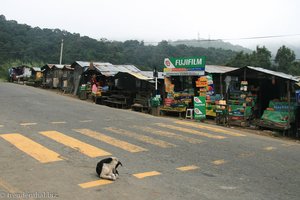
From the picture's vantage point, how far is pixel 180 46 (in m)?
51.0

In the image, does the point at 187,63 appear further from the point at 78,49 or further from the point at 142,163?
the point at 78,49

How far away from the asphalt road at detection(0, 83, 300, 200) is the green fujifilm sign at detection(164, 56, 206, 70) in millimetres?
6111

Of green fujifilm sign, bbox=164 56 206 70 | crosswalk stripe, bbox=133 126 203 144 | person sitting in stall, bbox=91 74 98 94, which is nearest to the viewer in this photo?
crosswalk stripe, bbox=133 126 203 144

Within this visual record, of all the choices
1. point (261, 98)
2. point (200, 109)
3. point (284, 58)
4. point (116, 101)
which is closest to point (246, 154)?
point (200, 109)

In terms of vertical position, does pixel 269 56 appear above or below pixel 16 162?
above

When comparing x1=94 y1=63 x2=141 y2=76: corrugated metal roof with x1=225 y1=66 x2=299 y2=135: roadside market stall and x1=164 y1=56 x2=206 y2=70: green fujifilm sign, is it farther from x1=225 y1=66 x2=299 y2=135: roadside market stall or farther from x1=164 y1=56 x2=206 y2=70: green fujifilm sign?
x1=225 y1=66 x2=299 y2=135: roadside market stall

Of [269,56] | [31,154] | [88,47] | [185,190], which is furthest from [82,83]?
[269,56]

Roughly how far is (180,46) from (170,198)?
4672cm

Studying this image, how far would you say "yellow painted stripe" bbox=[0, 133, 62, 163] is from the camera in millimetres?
7793

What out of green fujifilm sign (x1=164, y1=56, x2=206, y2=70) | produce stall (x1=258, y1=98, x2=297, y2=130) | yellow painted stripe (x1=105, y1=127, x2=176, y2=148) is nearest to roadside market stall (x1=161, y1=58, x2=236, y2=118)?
green fujifilm sign (x1=164, y1=56, x2=206, y2=70)

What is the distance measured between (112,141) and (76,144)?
1.20 metres

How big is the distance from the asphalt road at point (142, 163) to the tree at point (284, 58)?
48.4 metres

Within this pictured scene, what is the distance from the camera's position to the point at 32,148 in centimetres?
866

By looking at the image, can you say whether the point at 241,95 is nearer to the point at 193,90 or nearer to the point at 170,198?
the point at 193,90
